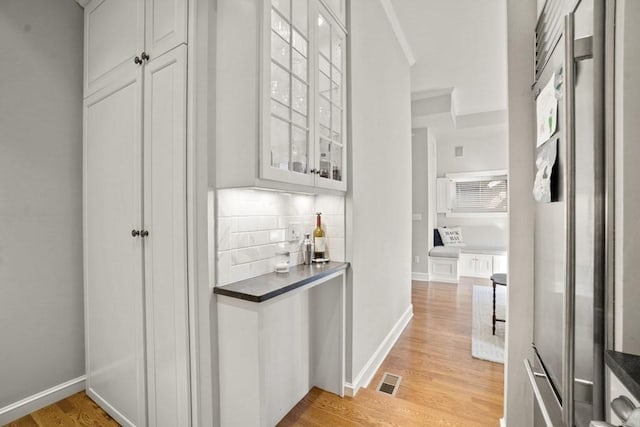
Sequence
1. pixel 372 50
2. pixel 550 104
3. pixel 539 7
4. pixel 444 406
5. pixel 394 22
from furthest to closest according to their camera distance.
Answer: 1. pixel 394 22
2. pixel 372 50
3. pixel 444 406
4. pixel 539 7
5. pixel 550 104

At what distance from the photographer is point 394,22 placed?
2.89 metres

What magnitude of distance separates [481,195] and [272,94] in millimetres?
6028

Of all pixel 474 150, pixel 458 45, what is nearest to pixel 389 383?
pixel 458 45

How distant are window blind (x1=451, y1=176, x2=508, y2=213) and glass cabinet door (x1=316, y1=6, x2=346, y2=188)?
5.22 meters

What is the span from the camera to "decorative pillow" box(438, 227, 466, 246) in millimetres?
6113

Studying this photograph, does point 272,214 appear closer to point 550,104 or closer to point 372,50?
point 550,104

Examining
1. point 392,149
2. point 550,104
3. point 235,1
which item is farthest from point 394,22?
point 550,104

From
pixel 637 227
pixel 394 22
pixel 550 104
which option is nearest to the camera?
pixel 637 227

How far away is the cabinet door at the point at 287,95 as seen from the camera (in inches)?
53.5

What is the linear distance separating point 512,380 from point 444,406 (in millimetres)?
621

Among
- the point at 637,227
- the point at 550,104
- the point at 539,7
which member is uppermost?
the point at 539,7

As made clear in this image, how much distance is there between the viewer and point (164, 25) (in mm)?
1468

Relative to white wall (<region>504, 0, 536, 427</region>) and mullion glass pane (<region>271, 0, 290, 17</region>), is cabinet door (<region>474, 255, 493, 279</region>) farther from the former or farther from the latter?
mullion glass pane (<region>271, 0, 290, 17</region>)

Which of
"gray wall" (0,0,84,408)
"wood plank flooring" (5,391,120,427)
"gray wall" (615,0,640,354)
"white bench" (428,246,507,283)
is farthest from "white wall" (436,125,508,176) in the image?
"wood plank flooring" (5,391,120,427)
